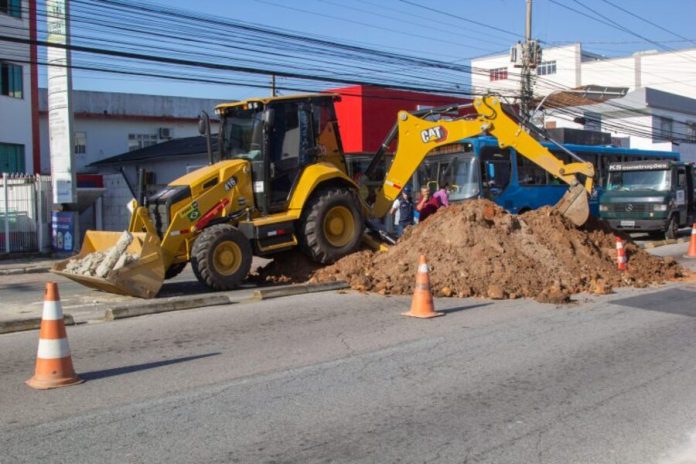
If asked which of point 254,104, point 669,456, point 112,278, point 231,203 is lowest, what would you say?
point 669,456

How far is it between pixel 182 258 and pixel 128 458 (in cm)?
698

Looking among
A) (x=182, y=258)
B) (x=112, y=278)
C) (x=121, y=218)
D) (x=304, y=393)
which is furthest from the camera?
(x=121, y=218)

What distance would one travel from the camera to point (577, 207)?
13.8m

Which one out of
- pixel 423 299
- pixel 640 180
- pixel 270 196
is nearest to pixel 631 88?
pixel 640 180

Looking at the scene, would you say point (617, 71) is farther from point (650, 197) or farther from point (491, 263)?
point (491, 263)

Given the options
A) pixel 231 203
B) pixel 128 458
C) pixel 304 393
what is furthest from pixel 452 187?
pixel 128 458

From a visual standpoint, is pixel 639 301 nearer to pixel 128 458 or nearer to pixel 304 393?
pixel 304 393

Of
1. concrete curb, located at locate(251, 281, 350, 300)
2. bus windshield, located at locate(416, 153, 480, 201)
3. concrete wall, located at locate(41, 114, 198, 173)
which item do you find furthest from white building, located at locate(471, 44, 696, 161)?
concrete curb, located at locate(251, 281, 350, 300)

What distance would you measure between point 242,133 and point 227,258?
2446 millimetres

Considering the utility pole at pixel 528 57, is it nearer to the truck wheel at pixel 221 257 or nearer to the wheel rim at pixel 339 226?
the wheel rim at pixel 339 226

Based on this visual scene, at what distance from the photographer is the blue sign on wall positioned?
20.2 meters

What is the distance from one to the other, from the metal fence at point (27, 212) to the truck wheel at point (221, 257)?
11.4 m

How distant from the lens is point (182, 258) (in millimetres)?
11367

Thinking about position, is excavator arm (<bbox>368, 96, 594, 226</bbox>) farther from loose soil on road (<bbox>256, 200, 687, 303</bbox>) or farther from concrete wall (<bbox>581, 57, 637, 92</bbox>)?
concrete wall (<bbox>581, 57, 637, 92</bbox>)
